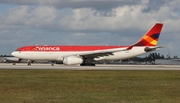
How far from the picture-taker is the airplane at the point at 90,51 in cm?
6216

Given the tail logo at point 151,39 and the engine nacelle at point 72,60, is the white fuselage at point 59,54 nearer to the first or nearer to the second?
the tail logo at point 151,39

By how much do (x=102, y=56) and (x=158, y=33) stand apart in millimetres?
11522

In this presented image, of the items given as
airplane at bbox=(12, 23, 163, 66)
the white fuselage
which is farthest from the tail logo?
the white fuselage

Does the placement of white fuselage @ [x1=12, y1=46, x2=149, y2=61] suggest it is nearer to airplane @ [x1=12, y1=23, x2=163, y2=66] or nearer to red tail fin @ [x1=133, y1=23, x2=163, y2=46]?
airplane @ [x1=12, y1=23, x2=163, y2=66]

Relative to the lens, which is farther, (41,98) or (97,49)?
(97,49)

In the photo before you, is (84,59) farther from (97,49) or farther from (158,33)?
(158,33)

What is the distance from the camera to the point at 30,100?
15.7 metres

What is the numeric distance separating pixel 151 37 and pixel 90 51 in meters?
11.0

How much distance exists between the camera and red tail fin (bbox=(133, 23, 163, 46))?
2630 inches

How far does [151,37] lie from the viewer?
219 ft

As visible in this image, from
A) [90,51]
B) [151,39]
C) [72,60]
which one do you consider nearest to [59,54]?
[90,51]

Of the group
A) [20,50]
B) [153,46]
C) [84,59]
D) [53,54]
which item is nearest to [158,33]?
[153,46]

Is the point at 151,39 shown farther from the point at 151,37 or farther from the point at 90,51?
the point at 90,51

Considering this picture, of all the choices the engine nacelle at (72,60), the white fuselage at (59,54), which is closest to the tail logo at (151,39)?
the white fuselage at (59,54)
